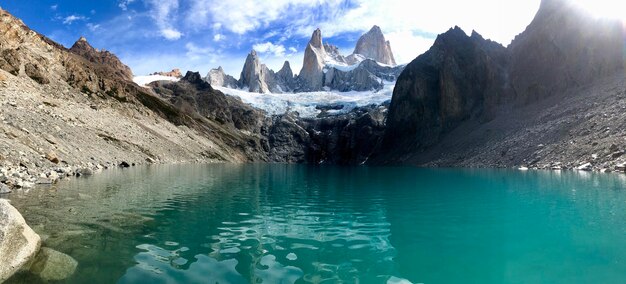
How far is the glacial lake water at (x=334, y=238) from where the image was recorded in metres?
12.9

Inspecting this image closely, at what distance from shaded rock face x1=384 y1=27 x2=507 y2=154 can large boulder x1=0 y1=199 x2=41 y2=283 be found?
464ft

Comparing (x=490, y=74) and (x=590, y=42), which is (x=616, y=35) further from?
(x=490, y=74)

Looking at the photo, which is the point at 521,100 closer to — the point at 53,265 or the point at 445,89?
the point at 445,89

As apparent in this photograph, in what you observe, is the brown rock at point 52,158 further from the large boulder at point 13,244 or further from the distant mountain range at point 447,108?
the large boulder at point 13,244

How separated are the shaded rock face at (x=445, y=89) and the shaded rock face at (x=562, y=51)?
359 inches

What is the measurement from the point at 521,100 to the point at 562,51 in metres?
19.3

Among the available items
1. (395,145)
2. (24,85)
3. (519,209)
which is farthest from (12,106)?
(395,145)

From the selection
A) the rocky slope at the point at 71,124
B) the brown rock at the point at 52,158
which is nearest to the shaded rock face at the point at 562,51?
the rocky slope at the point at 71,124

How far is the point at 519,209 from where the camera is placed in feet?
88.0

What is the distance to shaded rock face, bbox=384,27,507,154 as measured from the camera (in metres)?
148

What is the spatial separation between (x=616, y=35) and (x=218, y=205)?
12802 centimetres

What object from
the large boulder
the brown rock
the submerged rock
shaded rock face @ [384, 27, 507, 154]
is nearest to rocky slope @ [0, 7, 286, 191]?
the brown rock

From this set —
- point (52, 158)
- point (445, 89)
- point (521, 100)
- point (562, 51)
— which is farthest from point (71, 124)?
point (562, 51)

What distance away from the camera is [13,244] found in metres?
12.8
